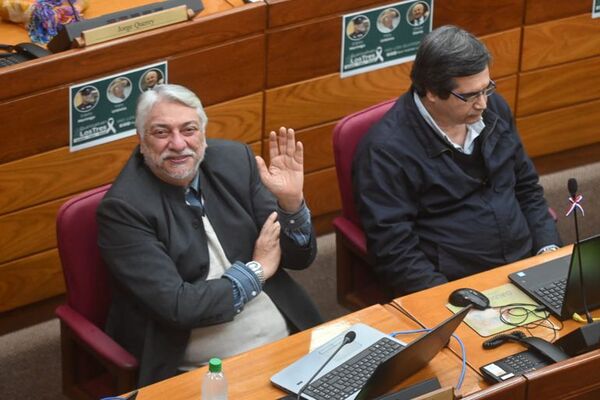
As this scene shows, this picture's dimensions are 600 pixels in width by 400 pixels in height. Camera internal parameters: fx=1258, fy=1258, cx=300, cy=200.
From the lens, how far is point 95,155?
4449 mm

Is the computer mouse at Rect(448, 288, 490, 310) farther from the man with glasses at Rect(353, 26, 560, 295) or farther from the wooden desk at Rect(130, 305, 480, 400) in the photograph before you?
the man with glasses at Rect(353, 26, 560, 295)

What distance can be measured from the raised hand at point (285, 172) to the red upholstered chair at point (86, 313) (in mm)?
469

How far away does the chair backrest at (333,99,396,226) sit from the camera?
152 inches

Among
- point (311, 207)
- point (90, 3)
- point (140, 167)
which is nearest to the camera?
point (140, 167)

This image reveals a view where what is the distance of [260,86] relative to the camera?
4.71 meters

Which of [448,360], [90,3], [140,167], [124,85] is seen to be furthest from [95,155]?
[448,360]

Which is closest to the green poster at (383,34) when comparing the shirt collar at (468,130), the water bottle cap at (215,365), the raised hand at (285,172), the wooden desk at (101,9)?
the wooden desk at (101,9)

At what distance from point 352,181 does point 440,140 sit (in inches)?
11.7

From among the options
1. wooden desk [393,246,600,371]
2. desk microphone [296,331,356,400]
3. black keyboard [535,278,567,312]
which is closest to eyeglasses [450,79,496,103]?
wooden desk [393,246,600,371]

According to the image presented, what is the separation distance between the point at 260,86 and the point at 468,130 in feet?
3.47

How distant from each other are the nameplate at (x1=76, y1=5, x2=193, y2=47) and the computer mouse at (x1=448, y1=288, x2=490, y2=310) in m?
1.54

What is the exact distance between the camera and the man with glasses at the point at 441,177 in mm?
3758

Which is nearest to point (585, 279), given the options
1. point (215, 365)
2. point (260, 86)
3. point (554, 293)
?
point (554, 293)

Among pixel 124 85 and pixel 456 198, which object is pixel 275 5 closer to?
pixel 124 85
